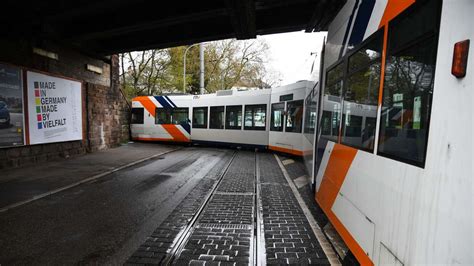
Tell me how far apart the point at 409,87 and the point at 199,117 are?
13805mm

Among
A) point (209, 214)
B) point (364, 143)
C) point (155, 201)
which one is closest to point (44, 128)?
point (155, 201)

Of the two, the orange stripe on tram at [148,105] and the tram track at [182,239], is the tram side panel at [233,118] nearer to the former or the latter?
the orange stripe on tram at [148,105]

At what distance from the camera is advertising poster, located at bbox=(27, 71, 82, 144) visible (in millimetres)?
8742

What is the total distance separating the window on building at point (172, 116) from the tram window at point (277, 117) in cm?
601

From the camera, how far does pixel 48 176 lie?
7.22m

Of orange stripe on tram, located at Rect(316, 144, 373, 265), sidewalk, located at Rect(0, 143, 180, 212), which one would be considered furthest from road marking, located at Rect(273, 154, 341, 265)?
sidewalk, located at Rect(0, 143, 180, 212)

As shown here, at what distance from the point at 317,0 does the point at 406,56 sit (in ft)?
17.7

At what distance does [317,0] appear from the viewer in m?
6.67

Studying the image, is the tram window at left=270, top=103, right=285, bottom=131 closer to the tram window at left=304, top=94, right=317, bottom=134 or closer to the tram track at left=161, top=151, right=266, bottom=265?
the tram window at left=304, top=94, right=317, bottom=134

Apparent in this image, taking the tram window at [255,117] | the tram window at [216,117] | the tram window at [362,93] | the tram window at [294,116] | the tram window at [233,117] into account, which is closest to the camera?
the tram window at [362,93]

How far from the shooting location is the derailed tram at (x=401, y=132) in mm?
1528

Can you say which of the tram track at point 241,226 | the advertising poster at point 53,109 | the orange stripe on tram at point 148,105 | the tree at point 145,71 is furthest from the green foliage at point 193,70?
the tram track at point 241,226

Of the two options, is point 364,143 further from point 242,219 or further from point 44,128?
point 44,128

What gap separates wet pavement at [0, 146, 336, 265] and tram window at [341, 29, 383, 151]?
1590 mm
